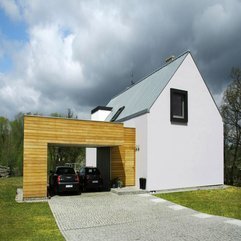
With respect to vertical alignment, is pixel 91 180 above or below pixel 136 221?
above

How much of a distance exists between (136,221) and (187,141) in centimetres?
999

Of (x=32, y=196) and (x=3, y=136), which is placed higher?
(x=3, y=136)

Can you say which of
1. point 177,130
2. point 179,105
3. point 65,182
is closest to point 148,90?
point 179,105

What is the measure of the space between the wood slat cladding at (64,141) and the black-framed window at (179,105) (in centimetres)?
295

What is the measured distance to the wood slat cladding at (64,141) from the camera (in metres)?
16.0

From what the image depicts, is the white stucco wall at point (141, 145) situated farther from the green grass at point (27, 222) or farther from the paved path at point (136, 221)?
the green grass at point (27, 222)

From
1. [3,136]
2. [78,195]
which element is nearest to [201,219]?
[78,195]

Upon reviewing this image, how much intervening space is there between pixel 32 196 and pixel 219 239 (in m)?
10.5

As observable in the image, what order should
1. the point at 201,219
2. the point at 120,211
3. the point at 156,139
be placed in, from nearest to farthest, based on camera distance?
the point at 201,219
the point at 120,211
the point at 156,139

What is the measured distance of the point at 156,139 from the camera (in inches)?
736

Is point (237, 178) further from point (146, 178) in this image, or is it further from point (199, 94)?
point (146, 178)

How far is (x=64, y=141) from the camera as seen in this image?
55.8ft

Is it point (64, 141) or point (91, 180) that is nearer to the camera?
point (64, 141)

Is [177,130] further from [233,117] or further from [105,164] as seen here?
[233,117]
